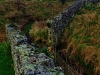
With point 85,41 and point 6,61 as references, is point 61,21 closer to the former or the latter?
point 85,41

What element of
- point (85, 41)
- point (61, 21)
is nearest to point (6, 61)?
point (85, 41)

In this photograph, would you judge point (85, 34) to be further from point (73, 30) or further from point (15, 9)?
point (15, 9)

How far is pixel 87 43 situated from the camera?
16.4 metres

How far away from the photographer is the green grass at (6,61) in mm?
13895

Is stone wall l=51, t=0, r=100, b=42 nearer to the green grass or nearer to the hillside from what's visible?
the hillside

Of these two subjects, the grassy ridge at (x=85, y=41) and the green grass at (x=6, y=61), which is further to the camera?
the grassy ridge at (x=85, y=41)

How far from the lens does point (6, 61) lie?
15.4 m

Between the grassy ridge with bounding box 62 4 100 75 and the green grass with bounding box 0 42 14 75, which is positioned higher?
the grassy ridge with bounding box 62 4 100 75

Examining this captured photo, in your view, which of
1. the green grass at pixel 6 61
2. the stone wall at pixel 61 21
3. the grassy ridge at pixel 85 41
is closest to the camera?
the green grass at pixel 6 61

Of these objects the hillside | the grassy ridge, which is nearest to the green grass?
the hillside

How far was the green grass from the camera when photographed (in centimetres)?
1389

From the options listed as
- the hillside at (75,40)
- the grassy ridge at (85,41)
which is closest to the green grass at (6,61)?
the hillside at (75,40)

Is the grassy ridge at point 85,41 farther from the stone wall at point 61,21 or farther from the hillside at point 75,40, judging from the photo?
the stone wall at point 61,21

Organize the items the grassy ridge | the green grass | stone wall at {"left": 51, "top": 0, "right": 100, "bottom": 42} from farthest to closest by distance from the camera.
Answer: stone wall at {"left": 51, "top": 0, "right": 100, "bottom": 42}
the grassy ridge
the green grass
